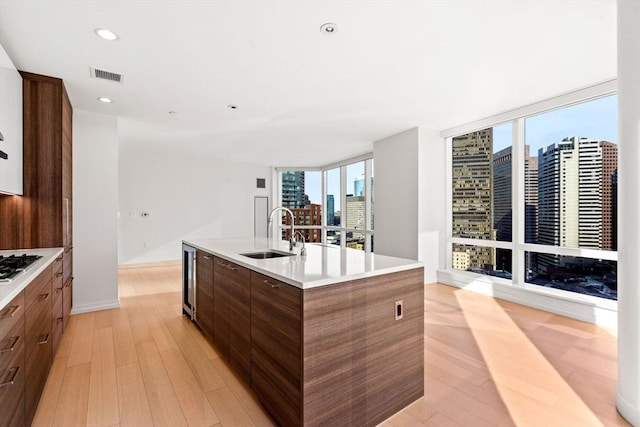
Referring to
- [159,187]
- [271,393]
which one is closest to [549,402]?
[271,393]

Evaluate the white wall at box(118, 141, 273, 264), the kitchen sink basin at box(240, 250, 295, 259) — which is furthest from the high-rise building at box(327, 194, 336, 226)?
the kitchen sink basin at box(240, 250, 295, 259)

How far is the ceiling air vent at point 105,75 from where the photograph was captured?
2898 mm

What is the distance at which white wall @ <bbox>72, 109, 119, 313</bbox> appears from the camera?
3.75 meters

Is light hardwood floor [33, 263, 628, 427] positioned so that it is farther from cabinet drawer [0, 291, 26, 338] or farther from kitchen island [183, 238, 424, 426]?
cabinet drawer [0, 291, 26, 338]

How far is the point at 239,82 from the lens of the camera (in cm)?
319

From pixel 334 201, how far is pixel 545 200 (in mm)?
4982

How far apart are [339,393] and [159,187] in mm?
7145

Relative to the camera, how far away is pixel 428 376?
225cm

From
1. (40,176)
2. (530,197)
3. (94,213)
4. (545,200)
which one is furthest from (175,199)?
(545,200)

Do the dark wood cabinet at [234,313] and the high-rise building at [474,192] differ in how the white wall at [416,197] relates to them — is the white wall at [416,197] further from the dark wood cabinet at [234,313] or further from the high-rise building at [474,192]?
the dark wood cabinet at [234,313]

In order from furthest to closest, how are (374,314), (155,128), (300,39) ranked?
(155,128)
(300,39)
(374,314)

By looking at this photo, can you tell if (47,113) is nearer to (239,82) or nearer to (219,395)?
(239,82)

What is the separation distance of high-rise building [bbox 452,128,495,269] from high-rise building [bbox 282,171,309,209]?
486 centimetres

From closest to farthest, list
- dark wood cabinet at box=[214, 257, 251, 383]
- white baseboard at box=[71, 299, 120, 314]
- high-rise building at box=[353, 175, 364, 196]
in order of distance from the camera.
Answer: dark wood cabinet at box=[214, 257, 251, 383]
white baseboard at box=[71, 299, 120, 314]
high-rise building at box=[353, 175, 364, 196]
